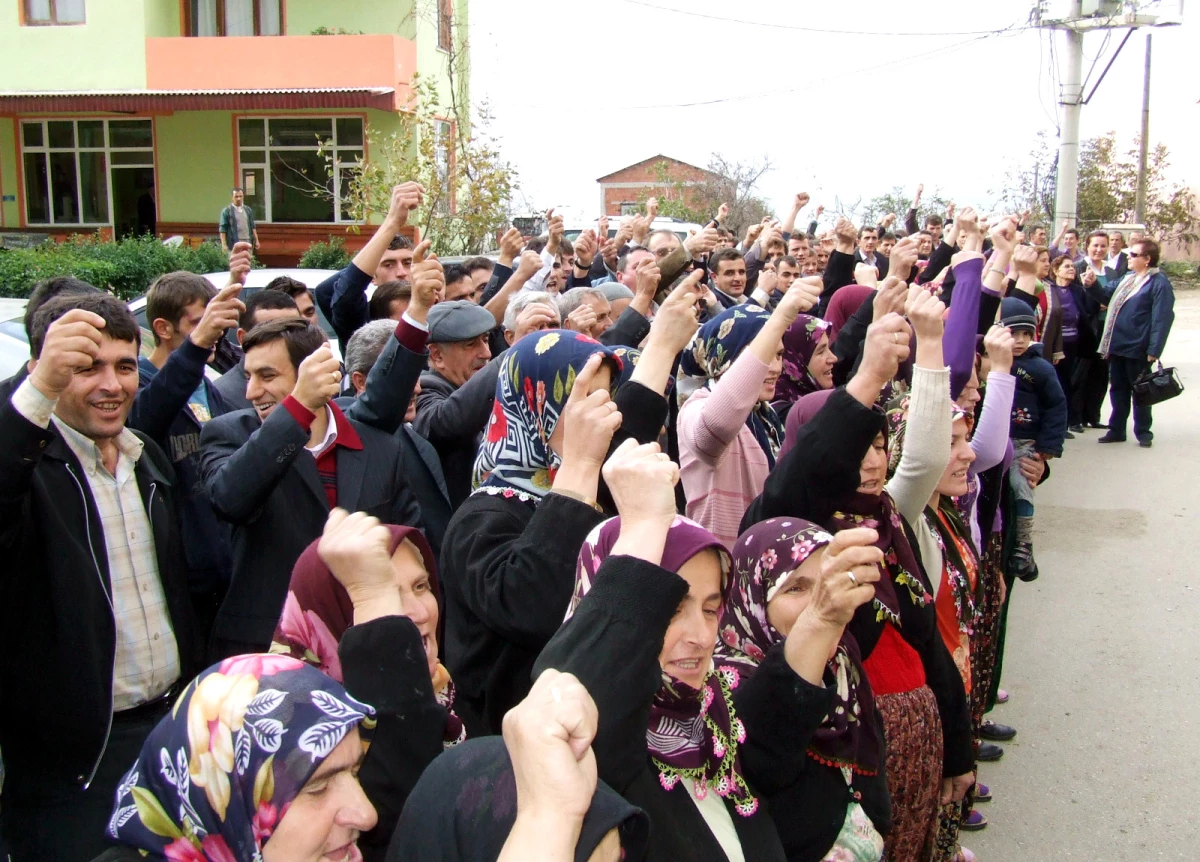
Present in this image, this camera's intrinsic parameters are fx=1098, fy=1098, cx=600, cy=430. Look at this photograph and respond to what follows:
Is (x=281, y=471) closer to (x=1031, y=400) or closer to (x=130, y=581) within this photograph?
(x=130, y=581)

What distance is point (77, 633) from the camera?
2619mm

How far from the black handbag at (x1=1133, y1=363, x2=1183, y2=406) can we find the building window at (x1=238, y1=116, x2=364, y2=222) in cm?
1567

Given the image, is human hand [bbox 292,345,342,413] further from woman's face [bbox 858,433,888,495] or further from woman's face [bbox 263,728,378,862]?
woman's face [bbox 858,433,888,495]

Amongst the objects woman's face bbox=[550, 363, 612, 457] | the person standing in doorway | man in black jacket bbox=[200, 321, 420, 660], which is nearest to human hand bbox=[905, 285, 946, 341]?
woman's face bbox=[550, 363, 612, 457]

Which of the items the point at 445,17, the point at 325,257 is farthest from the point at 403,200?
the point at 445,17

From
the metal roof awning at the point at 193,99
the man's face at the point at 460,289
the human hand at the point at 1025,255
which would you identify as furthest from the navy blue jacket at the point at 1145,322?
the metal roof awning at the point at 193,99

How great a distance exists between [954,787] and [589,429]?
2.03 meters

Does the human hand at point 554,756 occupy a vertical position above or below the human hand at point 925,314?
below

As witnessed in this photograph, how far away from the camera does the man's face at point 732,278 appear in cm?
754

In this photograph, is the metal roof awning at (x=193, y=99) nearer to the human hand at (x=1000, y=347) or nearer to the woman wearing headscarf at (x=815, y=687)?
the human hand at (x=1000, y=347)

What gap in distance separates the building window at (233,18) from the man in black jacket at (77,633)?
22378 mm

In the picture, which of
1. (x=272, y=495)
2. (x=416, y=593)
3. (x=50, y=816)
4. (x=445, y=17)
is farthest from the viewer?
(x=445, y=17)

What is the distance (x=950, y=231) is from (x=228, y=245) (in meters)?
13.1

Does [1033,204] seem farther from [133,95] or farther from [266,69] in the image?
[133,95]
